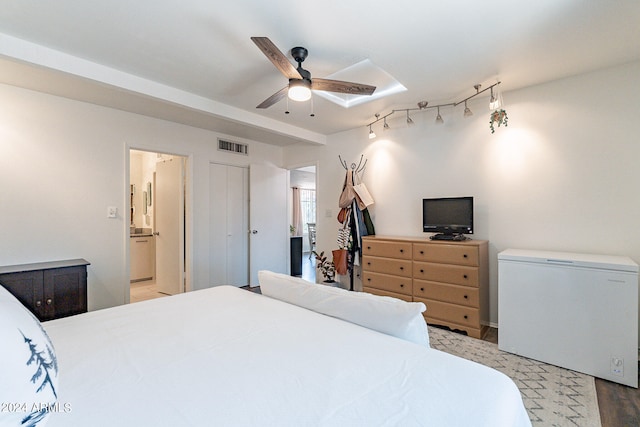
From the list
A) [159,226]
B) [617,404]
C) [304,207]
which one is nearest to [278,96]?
[617,404]

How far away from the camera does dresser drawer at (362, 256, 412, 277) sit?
318 cm

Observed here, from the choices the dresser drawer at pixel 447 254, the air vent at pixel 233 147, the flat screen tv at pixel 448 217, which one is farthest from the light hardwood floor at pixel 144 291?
the flat screen tv at pixel 448 217

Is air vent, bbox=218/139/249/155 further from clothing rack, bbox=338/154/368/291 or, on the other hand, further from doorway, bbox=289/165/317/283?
doorway, bbox=289/165/317/283

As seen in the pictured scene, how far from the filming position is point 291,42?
2082 mm

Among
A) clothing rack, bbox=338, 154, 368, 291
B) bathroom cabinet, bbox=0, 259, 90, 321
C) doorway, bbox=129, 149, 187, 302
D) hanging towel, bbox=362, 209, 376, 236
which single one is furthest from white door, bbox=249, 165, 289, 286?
bathroom cabinet, bbox=0, 259, 90, 321

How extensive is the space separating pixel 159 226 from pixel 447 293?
4333 mm

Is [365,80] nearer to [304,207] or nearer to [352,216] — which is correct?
[352,216]

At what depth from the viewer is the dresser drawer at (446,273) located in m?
2.75

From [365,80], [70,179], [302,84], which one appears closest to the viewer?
[302,84]

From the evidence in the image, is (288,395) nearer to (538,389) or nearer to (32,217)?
(538,389)

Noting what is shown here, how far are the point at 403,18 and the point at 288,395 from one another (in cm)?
218

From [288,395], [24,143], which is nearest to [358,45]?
[288,395]

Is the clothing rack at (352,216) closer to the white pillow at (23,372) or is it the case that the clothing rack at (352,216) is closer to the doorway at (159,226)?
the doorway at (159,226)

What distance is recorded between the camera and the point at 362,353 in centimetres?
113
